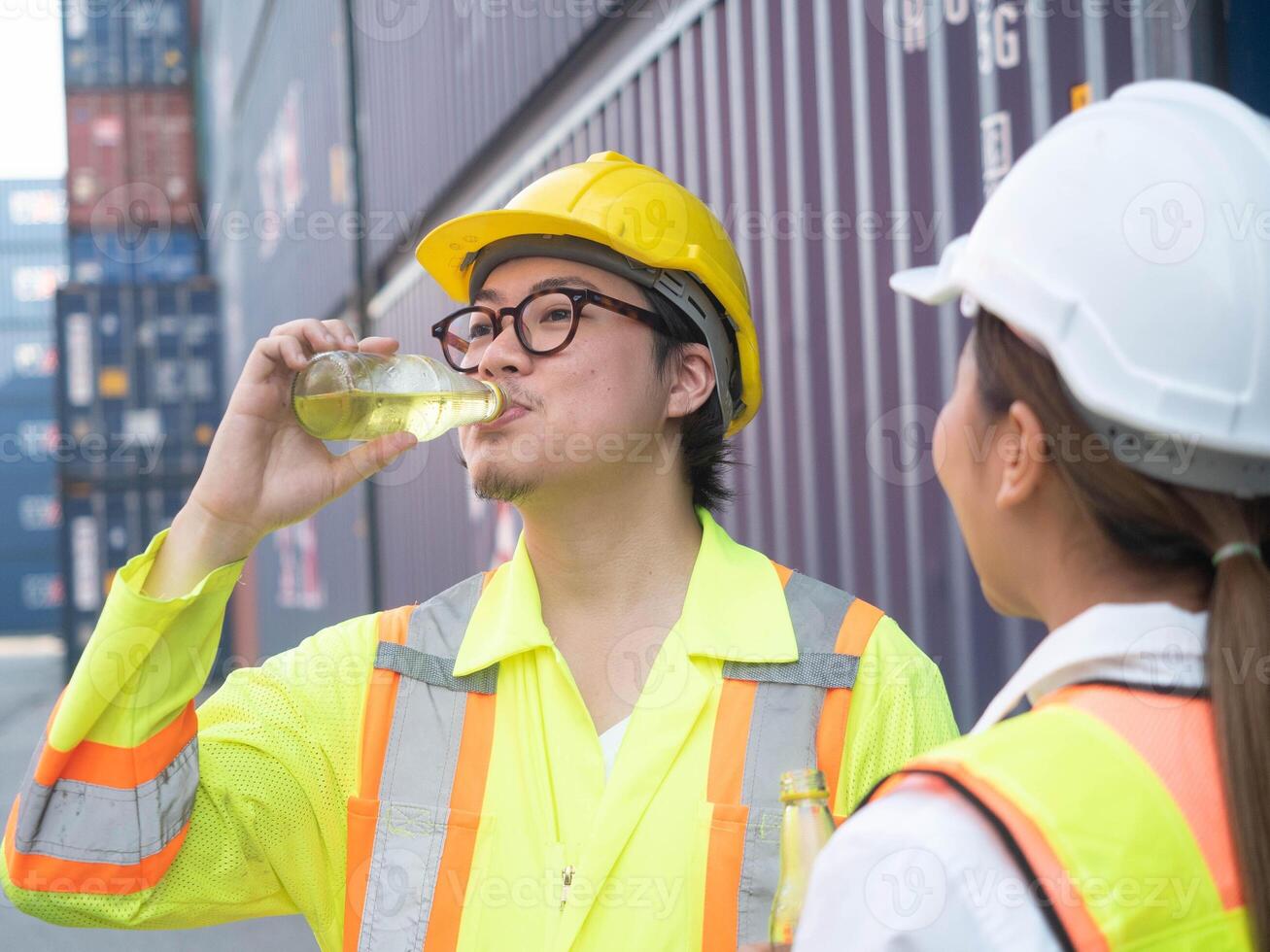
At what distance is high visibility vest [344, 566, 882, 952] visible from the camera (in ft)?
6.22

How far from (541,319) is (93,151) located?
73.6ft

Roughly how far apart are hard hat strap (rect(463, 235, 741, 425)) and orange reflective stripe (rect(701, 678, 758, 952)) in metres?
0.82

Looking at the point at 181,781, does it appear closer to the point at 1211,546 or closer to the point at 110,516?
the point at 1211,546

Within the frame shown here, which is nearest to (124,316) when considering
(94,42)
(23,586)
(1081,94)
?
(94,42)

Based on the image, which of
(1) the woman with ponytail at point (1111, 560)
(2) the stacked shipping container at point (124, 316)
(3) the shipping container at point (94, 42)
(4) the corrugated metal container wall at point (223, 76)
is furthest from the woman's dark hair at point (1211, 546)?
(3) the shipping container at point (94, 42)

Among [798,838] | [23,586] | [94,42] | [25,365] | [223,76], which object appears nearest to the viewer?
[798,838]

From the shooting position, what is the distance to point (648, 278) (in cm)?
247

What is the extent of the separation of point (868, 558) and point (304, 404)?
2.42m

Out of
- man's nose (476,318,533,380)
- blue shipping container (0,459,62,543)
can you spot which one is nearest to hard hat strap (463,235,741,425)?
man's nose (476,318,533,380)

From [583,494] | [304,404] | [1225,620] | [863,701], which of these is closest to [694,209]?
[583,494]

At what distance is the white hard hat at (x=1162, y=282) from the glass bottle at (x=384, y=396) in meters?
1.30

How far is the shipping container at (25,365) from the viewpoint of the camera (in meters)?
34.6

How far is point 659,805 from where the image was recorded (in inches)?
76.0

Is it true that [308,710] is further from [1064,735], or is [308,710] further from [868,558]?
[868,558]
